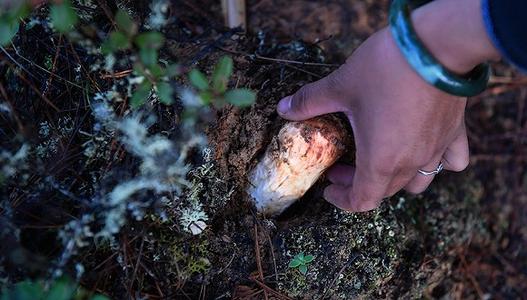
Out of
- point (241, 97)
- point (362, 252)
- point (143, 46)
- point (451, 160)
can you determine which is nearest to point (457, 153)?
point (451, 160)

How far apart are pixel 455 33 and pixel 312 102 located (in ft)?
1.69

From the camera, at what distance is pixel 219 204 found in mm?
1867

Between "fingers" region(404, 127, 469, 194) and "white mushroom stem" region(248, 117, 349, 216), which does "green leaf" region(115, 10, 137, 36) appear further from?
"fingers" region(404, 127, 469, 194)

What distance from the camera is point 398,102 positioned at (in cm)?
142

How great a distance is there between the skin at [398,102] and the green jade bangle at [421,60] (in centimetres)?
2

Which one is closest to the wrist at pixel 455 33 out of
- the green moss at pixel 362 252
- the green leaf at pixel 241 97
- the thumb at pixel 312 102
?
the thumb at pixel 312 102

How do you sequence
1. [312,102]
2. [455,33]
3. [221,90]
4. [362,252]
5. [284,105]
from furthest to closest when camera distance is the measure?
1. [362,252]
2. [284,105]
3. [312,102]
4. [221,90]
5. [455,33]

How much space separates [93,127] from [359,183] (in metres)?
0.93

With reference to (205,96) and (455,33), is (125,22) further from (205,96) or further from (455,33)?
(455,33)

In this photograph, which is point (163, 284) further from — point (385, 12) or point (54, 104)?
point (385, 12)

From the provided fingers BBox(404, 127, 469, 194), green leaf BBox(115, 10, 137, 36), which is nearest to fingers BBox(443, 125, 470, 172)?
fingers BBox(404, 127, 469, 194)

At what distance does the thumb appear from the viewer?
1.62m

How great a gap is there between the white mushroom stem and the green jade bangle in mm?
477

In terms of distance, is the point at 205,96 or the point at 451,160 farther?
the point at 451,160
